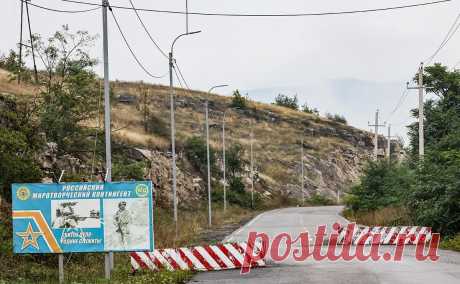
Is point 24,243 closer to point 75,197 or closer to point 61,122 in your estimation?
point 75,197

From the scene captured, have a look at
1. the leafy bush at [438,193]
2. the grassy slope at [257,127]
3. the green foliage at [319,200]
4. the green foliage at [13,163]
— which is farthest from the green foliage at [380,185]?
the green foliage at [319,200]

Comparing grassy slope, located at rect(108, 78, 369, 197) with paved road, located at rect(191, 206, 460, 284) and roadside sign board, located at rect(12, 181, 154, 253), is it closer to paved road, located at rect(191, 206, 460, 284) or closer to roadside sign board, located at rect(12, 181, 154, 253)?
paved road, located at rect(191, 206, 460, 284)

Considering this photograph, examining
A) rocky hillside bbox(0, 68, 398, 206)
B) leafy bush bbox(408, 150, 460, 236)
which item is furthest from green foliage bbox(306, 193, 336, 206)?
leafy bush bbox(408, 150, 460, 236)

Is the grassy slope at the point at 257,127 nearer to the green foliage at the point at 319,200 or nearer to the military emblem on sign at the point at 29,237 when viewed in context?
the green foliage at the point at 319,200

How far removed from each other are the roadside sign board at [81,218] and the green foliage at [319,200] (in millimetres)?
68430

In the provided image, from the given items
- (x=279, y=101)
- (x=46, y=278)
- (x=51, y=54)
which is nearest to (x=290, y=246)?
(x=46, y=278)

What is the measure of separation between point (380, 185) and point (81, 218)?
30816 mm

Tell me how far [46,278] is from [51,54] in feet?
88.1

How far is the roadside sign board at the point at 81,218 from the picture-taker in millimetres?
14227

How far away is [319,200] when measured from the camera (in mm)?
82812

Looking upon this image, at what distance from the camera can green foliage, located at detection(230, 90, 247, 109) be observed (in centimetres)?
11417

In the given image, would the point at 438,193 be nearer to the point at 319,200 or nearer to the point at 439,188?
the point at 439,188

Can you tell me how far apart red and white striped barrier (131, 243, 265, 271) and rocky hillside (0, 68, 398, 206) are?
2127 cm

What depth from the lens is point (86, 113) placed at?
124 feet
